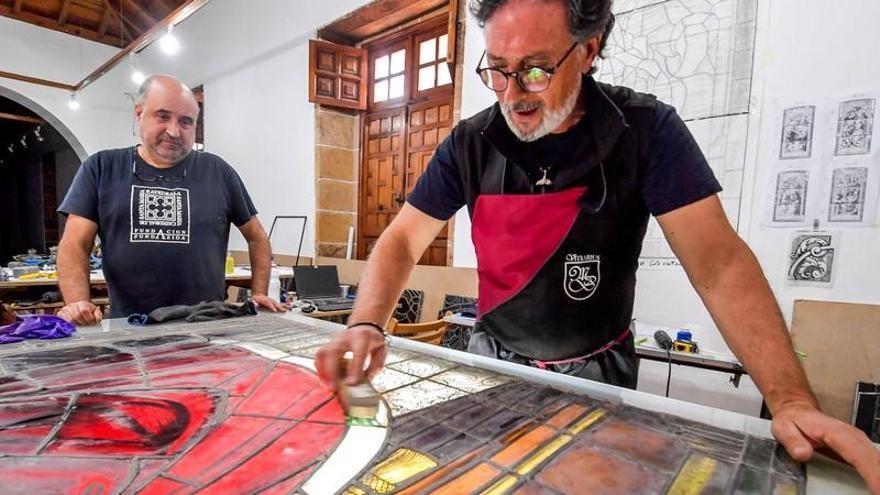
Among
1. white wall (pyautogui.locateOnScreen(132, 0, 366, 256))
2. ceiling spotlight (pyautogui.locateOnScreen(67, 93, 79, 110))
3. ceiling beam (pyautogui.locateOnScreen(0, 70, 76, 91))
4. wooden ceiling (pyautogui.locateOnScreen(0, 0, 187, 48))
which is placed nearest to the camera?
white wall (pyautogui.locateOnScreen(132, 0, 366, 256))

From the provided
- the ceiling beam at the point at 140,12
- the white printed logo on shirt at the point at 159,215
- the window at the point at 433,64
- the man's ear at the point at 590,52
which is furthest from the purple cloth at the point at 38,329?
the ceiling beam at the point at 140,12

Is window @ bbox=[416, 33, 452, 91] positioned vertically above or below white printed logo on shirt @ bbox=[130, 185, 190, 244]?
above

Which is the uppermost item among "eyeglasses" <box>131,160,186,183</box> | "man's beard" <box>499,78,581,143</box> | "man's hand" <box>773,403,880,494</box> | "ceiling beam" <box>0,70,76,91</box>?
"ceiling beam" <box>0,70,76,91</box>

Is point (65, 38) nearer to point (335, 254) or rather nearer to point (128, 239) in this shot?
point (335, 254)

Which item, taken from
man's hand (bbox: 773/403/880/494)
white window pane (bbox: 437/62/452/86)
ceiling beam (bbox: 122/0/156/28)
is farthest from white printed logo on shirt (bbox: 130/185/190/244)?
ceiling beam (bbox: 122/0/156/28)

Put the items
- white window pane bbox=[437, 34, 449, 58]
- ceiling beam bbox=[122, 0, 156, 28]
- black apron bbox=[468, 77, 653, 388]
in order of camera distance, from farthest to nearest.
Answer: ceiling beam bbox=[122, 0, 156, 28], white window pane bbox=[437, 34, 449, 58], black apron bbox=[468, 77, 653, 388]

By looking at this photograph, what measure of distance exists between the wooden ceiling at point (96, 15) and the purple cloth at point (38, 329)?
7997mm

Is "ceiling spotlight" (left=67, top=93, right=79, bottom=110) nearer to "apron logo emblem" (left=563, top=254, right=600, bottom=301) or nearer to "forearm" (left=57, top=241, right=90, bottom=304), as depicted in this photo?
"forearm" (left=57, top=241, right=90, bottom=304)

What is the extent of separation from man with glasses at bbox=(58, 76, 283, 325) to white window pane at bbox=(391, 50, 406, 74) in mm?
3228

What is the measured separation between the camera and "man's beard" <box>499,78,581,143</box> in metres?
1.03

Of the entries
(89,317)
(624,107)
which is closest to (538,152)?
(624,107)

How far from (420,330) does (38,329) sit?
1.69 meters

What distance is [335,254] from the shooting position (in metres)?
5.23

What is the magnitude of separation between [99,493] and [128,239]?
1591 millimetres
